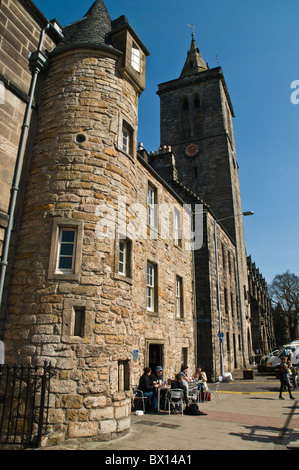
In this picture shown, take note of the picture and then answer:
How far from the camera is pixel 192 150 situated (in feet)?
111

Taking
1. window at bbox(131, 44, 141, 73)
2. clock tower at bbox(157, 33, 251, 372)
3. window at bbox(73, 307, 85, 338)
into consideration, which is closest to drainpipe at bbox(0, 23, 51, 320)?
window at bbox(73, 307, 85, 338)

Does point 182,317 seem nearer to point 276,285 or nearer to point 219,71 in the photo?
point 219,71

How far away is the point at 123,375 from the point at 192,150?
96.0 feet

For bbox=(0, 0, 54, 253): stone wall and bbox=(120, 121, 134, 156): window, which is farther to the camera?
bbox=(120, 121, 134, 156): window

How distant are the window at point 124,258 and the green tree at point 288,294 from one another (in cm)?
5400

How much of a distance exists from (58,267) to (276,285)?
5740 cm

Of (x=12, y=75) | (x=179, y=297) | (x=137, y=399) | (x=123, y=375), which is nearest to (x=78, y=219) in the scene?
(x=123, y=375)

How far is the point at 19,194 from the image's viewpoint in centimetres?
795

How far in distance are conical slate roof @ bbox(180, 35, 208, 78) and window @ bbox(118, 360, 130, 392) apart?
3822cm

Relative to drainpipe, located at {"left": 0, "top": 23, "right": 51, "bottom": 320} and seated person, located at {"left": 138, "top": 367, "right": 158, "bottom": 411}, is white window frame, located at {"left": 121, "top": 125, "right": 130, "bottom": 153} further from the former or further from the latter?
seated person, located at {"left": 138, "top": 367, "right": 158, "bottom": 411}

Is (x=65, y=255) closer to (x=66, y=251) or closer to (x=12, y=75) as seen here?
(x=66, y=251)

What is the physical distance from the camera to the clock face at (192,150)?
3347 centimetres

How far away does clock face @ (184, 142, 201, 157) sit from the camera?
33469 mm

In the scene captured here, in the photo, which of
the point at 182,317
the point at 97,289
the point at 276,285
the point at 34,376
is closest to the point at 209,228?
the point at 182,317
